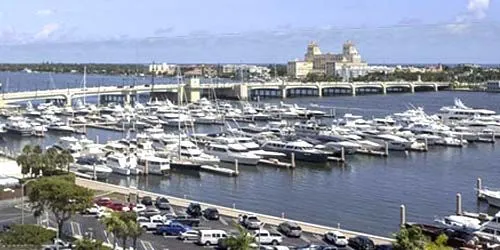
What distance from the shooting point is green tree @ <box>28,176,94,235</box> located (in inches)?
968

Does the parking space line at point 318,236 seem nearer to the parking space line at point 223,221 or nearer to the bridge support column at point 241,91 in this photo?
the parking space line at point 223,221

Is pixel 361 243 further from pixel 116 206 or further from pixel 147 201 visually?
pixel 147 201

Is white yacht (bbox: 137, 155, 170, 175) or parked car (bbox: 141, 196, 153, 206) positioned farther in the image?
white yacht (bbox: 137, 155, 170, 175)

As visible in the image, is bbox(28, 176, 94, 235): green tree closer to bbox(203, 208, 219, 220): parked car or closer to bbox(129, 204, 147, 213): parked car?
bbox(129, 204, 147, 213): parked car

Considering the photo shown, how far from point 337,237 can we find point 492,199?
15039 millimetres

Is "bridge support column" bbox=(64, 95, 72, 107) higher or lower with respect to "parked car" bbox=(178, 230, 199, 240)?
higher

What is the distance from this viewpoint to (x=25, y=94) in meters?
93.3

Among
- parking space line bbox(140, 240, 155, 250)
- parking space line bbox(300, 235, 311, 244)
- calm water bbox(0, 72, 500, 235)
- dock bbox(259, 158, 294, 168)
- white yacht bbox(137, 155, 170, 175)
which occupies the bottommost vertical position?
calm water bbox(0, 72, 500, 235)

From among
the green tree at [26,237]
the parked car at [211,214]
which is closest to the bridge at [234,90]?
the parked car at [211,214]

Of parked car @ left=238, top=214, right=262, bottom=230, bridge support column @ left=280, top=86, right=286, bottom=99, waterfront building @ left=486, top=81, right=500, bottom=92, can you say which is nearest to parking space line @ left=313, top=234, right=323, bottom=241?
parked car @ left=238, top=214, right=262, bottom=230

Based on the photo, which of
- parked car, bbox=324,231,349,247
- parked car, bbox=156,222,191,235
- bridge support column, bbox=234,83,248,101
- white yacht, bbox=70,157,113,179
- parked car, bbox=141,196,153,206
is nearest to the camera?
parked car, bbox=324,231,349,247

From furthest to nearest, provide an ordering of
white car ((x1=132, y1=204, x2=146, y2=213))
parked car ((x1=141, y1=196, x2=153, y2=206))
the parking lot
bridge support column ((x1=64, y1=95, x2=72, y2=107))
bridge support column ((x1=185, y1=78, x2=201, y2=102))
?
bridge support column ((x1=185, y1=78, x2=201, y2=102)) → bridge support column ((x1=64, y1=95, x2=72, y2=107)) → parked car ((x1=141, y1=196, x2=153, y2=206)) → white car ((x1=132, y1=204, x2=146, y2=213)) → the parking lot

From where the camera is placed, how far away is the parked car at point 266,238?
25056mm

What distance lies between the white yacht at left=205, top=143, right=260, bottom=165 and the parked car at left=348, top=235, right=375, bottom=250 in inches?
1023
